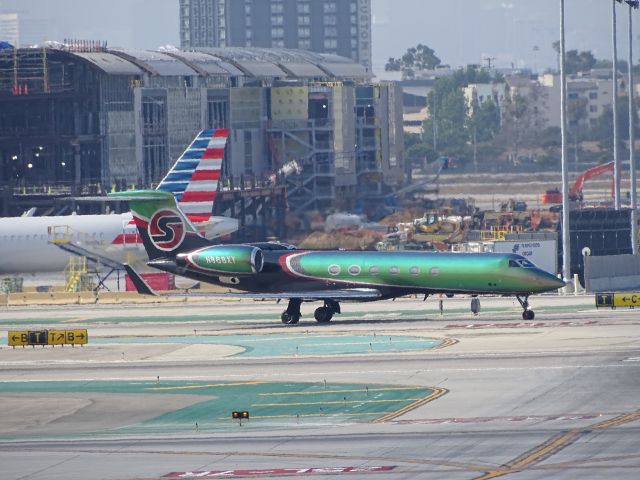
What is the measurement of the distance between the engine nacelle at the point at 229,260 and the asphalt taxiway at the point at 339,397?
263cm

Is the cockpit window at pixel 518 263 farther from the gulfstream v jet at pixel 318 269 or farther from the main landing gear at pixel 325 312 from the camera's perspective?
the main landing gear at pixel 325 312

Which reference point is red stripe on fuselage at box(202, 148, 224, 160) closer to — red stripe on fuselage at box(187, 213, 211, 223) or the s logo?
red stripe on fuselage at box(187, 213, 211, 223)

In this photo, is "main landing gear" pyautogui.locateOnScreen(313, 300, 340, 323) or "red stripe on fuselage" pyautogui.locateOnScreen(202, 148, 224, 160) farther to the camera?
"red stripe on fuselage" pyautogui.locateOnScreen(202, 148, 224, 160)

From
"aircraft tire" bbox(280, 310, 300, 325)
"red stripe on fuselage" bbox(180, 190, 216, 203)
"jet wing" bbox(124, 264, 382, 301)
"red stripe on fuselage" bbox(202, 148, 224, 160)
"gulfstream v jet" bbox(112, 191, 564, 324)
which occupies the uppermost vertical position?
"red stripe on fuselage" bbox(202, 148, 224, 160)

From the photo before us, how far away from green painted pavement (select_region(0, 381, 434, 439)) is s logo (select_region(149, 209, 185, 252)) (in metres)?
20.1

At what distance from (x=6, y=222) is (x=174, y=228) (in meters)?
33.7

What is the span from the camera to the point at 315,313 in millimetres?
74875

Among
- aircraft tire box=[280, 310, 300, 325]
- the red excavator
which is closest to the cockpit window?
aircraft tire box=[280, 310, 300, 325]

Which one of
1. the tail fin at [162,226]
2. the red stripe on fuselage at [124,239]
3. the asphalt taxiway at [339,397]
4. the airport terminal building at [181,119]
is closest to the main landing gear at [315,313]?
the asphalt taxiway at [339,397]

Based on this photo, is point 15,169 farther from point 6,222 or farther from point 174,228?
point 174,228

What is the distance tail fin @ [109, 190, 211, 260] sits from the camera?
77500mm

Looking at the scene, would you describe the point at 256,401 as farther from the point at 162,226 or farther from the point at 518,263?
the point at 162,226

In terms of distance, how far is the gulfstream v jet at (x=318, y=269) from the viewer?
69.8m

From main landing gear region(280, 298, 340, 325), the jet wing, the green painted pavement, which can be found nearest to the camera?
the green painted pavement
